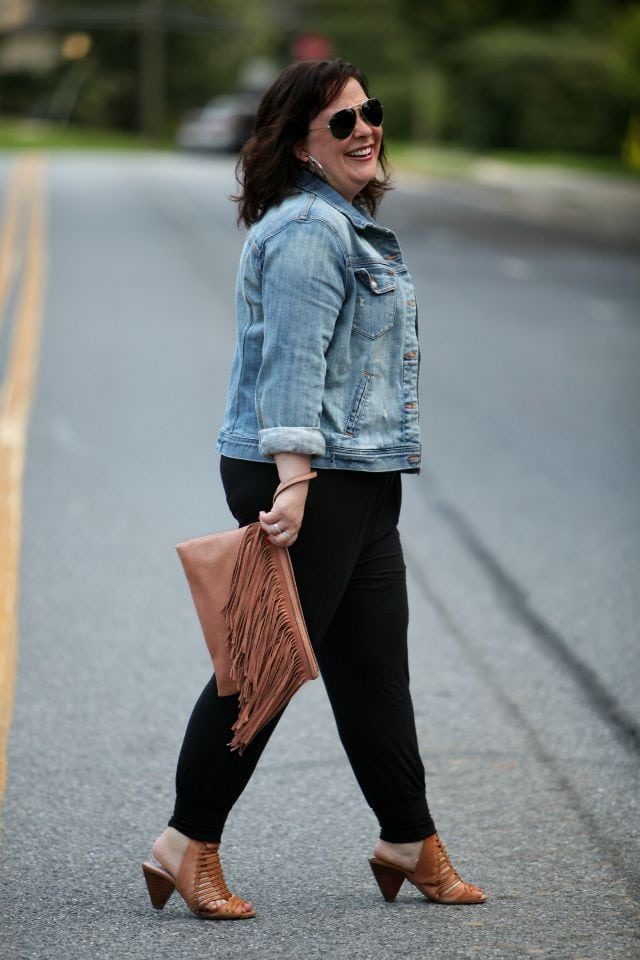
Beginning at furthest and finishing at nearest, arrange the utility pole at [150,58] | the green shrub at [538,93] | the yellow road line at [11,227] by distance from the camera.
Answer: the utility pole at [150,58] < the green shrub at [538,93] < the yellow road line at [11,227]

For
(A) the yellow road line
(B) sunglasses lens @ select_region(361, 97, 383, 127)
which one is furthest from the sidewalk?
(B) sunglasses lens @ select_region(361, 97, 383, 127)

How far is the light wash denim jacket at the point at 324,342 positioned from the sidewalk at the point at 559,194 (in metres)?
18.7

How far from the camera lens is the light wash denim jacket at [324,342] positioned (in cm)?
307

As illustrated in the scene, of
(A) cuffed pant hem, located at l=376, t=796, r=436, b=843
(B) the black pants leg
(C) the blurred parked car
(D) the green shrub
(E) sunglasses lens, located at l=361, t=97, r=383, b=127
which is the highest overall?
(D) the green shrub

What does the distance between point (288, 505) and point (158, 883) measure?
89 centimetres

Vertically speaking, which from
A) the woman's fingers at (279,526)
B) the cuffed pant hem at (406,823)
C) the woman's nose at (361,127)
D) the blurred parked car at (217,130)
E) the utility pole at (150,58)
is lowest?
the cuffed pant hem at (406,823)

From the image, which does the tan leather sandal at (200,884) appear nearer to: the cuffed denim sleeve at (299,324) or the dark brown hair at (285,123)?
the cuffed denim sleeve at (299,324)

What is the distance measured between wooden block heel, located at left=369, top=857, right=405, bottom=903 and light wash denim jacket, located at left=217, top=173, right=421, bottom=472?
87cm

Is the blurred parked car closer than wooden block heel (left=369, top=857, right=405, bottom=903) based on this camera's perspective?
No

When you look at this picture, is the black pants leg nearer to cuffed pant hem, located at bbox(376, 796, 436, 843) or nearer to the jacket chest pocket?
cuffed pant hem, located at bbox(376, 796, 436, 843)

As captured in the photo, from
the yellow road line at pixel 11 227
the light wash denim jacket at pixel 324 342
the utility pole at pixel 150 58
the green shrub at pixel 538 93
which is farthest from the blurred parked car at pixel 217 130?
the light wash denim jacket at pixel 324 342

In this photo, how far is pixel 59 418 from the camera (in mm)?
9398

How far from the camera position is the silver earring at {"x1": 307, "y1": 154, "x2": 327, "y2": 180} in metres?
3.21

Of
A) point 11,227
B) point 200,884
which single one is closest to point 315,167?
point 200,884
